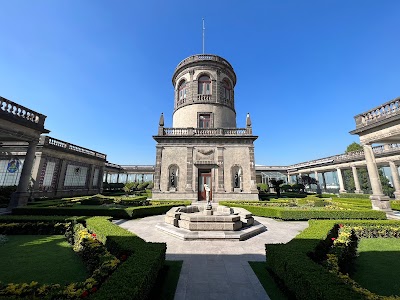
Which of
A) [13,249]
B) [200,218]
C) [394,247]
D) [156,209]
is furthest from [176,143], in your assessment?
[394,247]

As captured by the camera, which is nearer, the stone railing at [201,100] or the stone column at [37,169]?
the stone column at [37,169]

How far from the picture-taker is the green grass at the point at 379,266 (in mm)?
4789

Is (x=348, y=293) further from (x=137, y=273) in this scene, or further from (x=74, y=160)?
(x=74, y=160)

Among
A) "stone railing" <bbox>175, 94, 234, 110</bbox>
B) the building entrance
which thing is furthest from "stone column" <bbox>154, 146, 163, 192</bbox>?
"stone railing" <bbox>175, 94, 234, 110</bbox>

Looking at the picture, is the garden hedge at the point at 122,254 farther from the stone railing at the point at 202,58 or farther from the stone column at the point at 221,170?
the stone railing at the point at 202,58

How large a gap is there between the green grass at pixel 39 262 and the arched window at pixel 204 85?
79.7 ft

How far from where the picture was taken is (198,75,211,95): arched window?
27781 millimetres

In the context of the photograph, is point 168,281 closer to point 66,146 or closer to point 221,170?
point 221,170

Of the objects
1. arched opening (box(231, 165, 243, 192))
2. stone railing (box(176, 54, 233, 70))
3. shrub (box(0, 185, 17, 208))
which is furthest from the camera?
stone railing (box(176, 54, 233, 70))

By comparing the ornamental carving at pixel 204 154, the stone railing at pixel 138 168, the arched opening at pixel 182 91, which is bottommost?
the ornamental carving at pixel 204 154

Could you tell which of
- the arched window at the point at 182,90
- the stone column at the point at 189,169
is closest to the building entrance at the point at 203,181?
the stone column at the point at 189,169

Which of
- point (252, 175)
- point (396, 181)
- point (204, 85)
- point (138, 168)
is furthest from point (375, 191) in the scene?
Answer: point (138, 168)

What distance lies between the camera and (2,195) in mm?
18062

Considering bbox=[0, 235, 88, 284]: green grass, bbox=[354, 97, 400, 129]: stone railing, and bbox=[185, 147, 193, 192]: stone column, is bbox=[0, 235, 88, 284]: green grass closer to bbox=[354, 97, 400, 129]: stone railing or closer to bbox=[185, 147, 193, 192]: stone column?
bbox=[185, 147, 193, 192]: stone column
